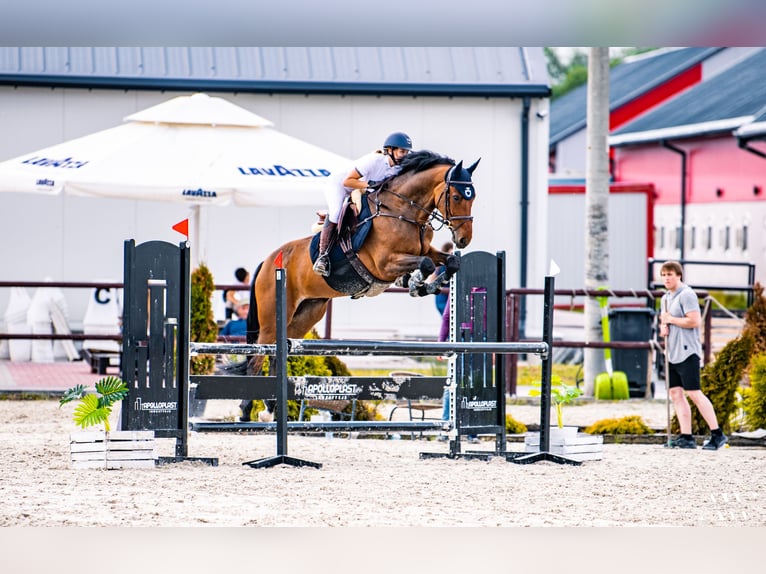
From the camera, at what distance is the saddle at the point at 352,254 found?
854 cm

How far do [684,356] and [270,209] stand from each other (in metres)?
7.24

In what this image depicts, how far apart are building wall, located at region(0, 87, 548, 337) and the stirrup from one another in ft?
22.2

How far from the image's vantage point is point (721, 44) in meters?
6.63

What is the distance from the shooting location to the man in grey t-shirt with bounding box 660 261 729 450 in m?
9.51

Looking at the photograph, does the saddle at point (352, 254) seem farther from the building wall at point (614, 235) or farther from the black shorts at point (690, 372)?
the building wall at point (614, 235)

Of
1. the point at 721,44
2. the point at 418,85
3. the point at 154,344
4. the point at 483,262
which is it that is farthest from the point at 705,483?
the point at 418,85

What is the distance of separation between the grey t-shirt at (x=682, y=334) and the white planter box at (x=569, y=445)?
114cm

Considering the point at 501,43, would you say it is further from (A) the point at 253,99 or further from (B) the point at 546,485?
(A) the point at 253,99

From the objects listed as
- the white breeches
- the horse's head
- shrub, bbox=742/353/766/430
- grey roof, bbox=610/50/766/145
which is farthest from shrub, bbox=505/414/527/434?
grey roof, bbox=610/50/766/145

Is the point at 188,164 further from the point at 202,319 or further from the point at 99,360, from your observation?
the point at 99,360

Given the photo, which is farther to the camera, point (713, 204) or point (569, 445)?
point (713, 204)

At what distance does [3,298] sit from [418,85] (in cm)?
539

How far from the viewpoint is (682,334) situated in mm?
9508

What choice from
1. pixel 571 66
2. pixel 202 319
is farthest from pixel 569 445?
pixel 571 66
